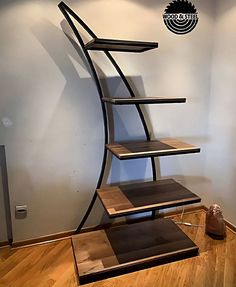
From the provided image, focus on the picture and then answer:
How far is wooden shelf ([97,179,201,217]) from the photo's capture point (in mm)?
2057

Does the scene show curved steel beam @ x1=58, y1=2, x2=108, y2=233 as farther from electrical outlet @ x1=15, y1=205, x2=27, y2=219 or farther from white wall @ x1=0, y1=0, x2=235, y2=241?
electrical outlet @ x1=15, y1=205, x2=27, y2=219

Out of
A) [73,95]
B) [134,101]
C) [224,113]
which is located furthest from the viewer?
[224,113]

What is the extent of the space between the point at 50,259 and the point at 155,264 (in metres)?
0.89

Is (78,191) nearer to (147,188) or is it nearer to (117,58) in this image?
(147,188)

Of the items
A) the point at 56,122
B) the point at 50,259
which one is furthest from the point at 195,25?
the point at 50,259

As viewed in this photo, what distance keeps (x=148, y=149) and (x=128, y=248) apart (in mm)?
871

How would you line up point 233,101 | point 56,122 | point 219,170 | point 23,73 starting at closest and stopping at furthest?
point 23,73 → point 56,122 → point 233,101 → point 219,170

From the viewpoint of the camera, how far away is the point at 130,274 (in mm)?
2014

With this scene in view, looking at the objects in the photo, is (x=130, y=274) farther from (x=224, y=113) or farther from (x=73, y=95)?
(x=224, y=113)

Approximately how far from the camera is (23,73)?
2092mm

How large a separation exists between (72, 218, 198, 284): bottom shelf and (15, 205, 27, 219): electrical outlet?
20.1 inches

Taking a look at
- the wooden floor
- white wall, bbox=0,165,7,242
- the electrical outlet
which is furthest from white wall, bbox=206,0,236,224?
white wall, bbox=0,165,7,242

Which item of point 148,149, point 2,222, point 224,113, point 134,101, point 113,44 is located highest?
point 113,44

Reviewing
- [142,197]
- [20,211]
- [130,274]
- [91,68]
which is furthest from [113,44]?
[130,274]
